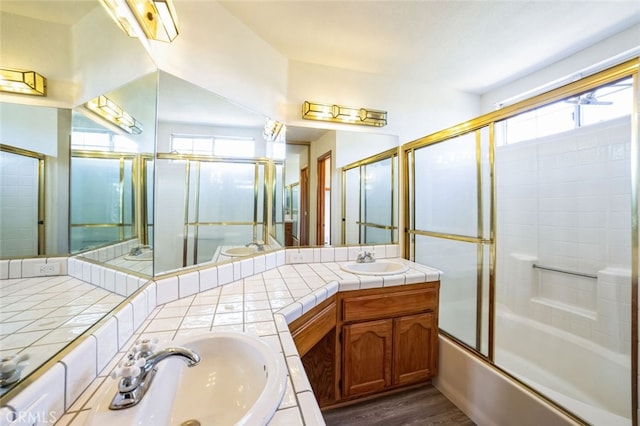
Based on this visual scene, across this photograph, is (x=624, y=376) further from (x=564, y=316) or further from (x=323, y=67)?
(x=323, y=67)

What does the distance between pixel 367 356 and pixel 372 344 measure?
85mm

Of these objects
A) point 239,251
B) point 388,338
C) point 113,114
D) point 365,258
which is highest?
point 113,114

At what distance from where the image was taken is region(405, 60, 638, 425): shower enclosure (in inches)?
63.6

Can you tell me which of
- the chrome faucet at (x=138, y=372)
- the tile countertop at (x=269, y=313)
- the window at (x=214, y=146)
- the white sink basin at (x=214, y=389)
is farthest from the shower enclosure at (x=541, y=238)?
the chrome faucet at (x=138, y=372)

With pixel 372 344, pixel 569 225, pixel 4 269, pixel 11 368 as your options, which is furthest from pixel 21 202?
pixel 569 225

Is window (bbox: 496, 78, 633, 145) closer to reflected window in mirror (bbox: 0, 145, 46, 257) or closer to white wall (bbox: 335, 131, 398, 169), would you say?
white wall (bbox: 335, 131, 398, 169)

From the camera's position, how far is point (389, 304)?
1.65 m

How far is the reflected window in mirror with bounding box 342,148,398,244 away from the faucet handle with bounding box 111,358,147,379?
5.58ft

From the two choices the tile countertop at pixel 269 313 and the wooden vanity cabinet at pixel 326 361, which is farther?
the wooden vanity cabinet at pixel 326 361

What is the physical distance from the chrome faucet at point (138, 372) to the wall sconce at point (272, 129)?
147 centimetres

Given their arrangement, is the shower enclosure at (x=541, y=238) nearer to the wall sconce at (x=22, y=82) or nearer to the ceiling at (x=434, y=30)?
the ceiling at (x=434, y=30)

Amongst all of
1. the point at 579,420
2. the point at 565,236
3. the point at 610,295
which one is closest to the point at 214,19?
the point at 579,420

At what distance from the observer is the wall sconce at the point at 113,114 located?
83cm

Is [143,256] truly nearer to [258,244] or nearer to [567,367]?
[258,244]
